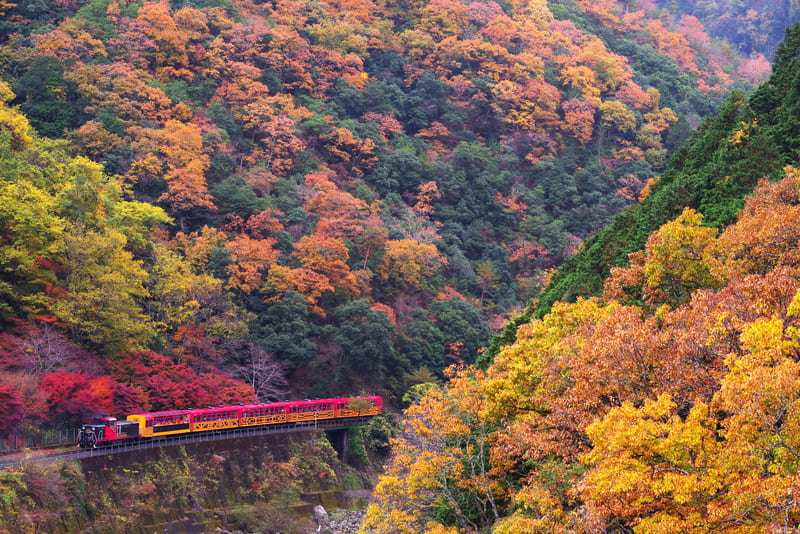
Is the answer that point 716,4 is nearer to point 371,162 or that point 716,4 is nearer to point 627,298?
point 371,162

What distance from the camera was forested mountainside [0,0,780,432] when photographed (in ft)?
113

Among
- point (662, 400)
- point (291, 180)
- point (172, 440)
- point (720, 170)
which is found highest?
point (720, 170)

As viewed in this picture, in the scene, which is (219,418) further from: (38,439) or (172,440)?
(38,439)

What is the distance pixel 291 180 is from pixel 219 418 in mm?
19718

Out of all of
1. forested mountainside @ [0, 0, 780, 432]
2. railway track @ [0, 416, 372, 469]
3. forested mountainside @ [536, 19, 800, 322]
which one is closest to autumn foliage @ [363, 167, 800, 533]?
forested mountainside @ [536, 19, 800, 322]

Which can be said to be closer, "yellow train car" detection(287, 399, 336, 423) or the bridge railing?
the bridge railing

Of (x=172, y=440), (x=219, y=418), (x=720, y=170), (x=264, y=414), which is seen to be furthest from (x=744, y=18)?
(x=172, y=440)

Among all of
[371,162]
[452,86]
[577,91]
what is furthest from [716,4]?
[371,162]

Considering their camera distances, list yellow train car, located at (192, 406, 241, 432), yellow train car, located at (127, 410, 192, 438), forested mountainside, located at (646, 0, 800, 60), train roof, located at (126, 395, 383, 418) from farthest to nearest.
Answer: forested mountainside, located at (646, 0, 800, 60) < yellow train car, located at (192, 406, 241, 432) < train roof, located at (126, 395, 383, 418) < yellow train car, located at (127, 410, 192, 438)

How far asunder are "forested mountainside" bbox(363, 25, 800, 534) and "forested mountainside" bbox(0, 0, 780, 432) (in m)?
16.7

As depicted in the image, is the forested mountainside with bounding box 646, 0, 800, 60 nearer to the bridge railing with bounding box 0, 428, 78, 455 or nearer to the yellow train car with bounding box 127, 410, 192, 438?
the yellow train car with bounding box 127, 410, 192, 438

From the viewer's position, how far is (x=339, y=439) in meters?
41.8

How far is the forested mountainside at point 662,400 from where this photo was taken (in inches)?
438

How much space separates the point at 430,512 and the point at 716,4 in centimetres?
9503
